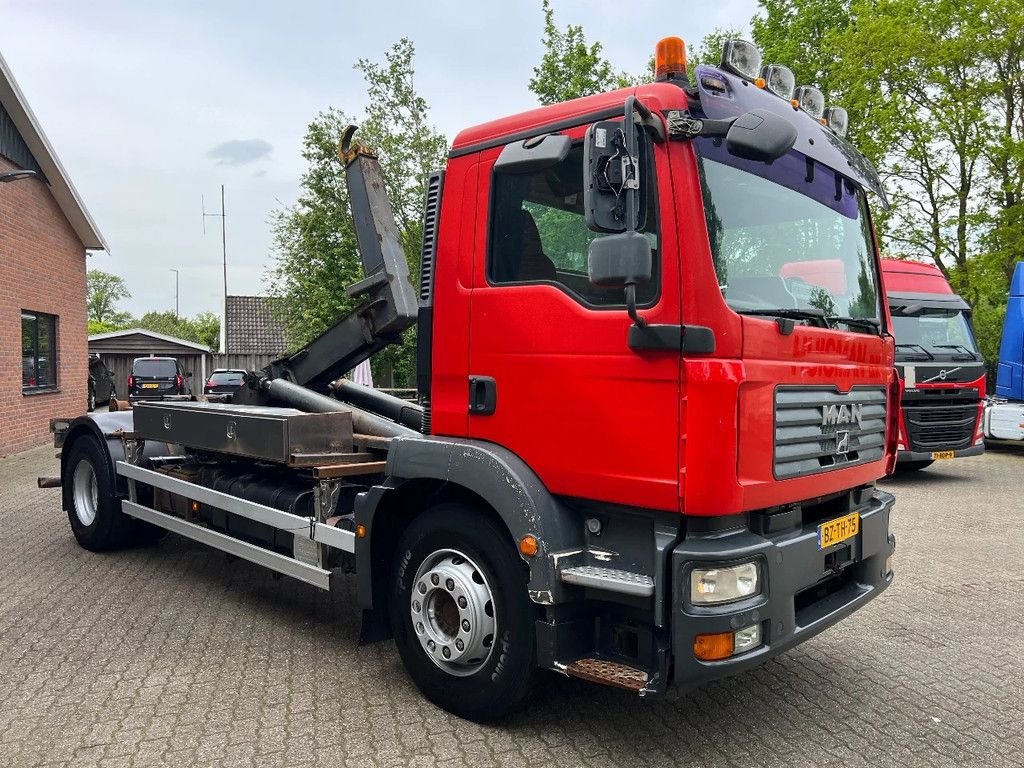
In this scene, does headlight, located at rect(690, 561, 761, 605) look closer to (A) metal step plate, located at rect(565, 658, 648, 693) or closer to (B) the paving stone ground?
(A) metal step plate, located at rect(565, 658, 648, 693)

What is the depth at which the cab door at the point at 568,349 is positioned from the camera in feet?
10.3

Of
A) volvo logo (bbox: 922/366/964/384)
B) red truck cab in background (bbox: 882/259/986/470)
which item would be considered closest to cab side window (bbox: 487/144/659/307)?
red truck cab in background (bbox: 882/259/986/470)

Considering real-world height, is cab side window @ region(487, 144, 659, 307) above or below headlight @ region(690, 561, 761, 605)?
above

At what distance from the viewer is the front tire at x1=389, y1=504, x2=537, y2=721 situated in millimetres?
3484

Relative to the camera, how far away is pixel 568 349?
3426 millimetres

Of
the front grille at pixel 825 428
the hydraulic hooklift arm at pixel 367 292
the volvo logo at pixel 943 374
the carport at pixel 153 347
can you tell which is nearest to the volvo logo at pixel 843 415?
the front grille at pixel 825 428

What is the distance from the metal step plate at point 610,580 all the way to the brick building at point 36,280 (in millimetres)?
13206

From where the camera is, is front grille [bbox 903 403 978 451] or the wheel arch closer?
the wheel arch

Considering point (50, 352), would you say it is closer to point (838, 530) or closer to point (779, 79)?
point (779, 79)

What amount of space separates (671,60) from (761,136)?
1.87ft

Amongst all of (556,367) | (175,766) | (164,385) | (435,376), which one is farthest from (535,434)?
(164,385)

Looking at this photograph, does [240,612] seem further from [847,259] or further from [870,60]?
[870,60]

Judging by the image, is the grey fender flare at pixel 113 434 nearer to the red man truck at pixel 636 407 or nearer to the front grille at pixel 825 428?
the red man truck at pixel 636 407

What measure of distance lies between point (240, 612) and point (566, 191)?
3.53 m
